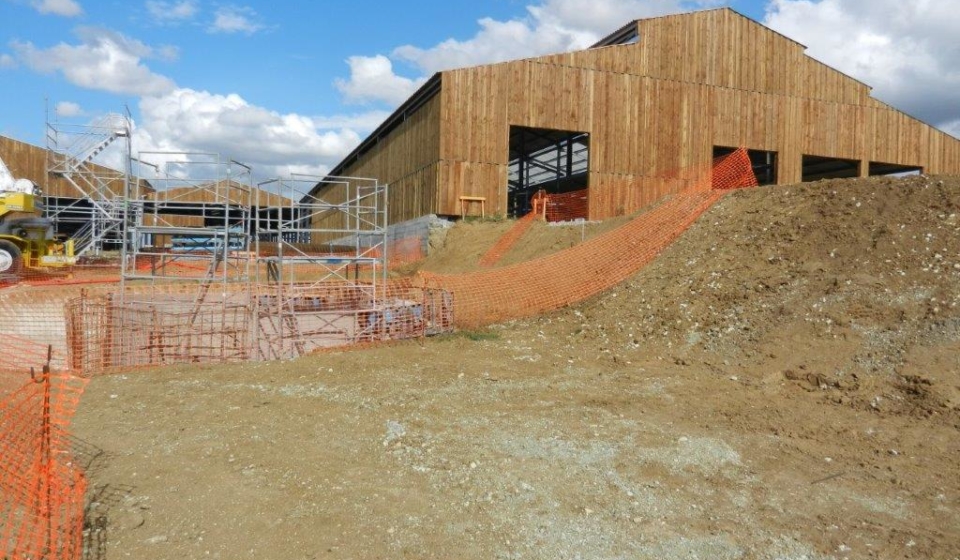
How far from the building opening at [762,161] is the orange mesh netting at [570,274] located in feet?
43.3

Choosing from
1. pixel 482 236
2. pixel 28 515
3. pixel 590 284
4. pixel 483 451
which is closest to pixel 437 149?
pixel 482 236

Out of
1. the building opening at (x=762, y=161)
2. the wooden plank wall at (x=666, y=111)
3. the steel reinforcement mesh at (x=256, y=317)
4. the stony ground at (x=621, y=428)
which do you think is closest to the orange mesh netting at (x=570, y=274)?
the steel reinforcement mesh at (x=256, y=317)

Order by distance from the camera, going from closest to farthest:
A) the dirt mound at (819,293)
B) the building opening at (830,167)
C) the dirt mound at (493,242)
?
the dirt mound at (819,293)
the dirt mound at (493,242)
the building opening at (830,167)

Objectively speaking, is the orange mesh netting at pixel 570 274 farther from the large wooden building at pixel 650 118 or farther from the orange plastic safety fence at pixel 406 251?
the orange plastic safety fence at pixel 406 251

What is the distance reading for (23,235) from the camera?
82.8 ft

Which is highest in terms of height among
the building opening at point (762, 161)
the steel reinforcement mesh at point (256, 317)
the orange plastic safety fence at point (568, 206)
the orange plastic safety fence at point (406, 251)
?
the building opening at point (762, 161)

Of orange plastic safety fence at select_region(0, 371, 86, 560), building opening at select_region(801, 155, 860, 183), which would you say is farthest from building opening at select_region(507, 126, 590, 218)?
orange plastic safety fence at select_region(0, 371, 86, 560)

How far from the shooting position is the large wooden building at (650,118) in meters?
24.9

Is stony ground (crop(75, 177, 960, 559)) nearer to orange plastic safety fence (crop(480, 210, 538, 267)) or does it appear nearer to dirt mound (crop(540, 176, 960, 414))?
dirt mound (crop(540, 176, 960, 414))

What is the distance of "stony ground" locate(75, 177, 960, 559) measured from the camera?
17.4 feet

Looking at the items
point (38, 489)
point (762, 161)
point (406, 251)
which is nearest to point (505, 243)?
point (406, 251)

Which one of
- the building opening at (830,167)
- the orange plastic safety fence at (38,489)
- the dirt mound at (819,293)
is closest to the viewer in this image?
the orange plastic safety fence at (38,489)

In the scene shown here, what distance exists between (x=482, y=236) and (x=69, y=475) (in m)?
18.0

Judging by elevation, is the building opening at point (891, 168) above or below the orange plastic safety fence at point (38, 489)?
above
